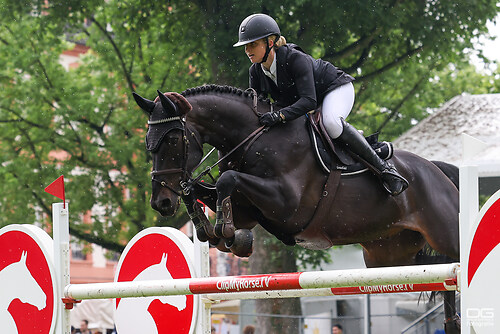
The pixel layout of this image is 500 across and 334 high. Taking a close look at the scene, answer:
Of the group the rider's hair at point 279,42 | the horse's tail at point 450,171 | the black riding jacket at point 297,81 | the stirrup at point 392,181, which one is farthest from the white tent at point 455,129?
the rider's hair at point 279,42

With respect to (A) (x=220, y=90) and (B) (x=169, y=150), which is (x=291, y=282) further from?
(A) (x=220, y=90)

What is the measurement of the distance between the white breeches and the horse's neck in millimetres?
465

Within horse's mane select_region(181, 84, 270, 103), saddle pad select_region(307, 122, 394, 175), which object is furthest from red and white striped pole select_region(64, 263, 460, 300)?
horse's mane select_region(181, 84, 270, 103)

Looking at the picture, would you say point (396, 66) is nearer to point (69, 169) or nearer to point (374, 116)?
point (374, 116)

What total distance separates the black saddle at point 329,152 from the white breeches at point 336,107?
1.9 inches

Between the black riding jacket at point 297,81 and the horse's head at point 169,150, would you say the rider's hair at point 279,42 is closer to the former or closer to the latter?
the black riding jacket at point 297,81

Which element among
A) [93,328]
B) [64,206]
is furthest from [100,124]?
[64,206]

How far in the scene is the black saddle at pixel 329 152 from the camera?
506cm

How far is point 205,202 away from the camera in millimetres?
5102

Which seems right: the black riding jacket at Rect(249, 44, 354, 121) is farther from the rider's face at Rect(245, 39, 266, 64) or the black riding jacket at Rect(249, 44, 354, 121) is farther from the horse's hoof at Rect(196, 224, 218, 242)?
the horse's hoof at Rect(196, 224, 218, 242)

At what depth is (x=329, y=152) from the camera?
5145 mm

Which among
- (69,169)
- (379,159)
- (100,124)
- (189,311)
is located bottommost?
(189,311)

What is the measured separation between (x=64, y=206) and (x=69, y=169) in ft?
36.4

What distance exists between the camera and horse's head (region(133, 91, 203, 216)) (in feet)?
15.5
